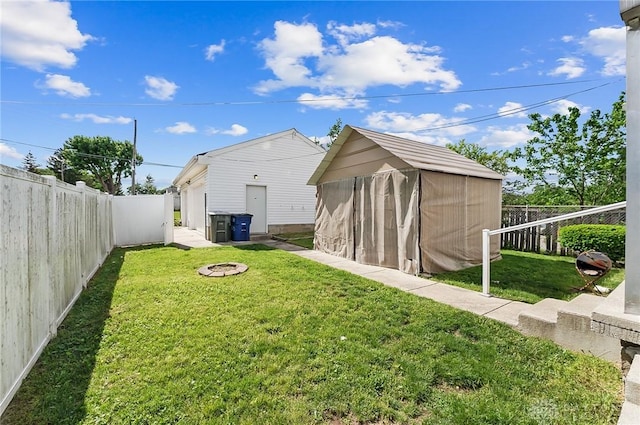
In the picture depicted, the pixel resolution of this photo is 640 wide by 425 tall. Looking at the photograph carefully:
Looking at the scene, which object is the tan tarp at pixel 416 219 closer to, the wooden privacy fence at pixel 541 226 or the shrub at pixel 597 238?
the shrub at pixel 597 238

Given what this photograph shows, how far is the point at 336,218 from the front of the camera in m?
8.70

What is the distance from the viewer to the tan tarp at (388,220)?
6238mm

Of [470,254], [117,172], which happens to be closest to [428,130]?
[470,254]

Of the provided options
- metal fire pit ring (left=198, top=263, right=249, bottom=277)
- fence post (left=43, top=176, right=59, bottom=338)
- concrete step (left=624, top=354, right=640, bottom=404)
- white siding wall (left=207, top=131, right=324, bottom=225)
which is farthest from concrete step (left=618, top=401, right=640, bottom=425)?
white siding wall (left=207, top=131, right=324, bottom=225)

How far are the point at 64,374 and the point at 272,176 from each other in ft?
38.7

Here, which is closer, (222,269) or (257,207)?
(222,269)

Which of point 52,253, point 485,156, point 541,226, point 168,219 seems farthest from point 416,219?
point 485,156

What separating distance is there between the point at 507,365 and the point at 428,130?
558 inches

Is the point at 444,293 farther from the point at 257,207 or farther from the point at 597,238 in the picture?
the point at 257,207

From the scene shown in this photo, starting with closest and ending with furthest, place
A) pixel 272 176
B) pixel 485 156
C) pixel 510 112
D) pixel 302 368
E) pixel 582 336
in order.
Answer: pixel 302 368, pixel 582 336, pixel 510 112, pixel 272 176, pixel 485 156

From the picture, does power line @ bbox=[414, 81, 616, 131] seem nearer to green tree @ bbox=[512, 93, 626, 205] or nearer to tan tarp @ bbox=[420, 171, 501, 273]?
green tree @ bbox=[512, 93, 626, 205]

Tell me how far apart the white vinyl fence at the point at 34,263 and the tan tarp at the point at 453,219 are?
19.2ft

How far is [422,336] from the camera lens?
3.32 m

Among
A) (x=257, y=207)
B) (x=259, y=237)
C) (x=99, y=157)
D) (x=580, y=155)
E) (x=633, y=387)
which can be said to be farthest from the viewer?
(x=99, y=157)
